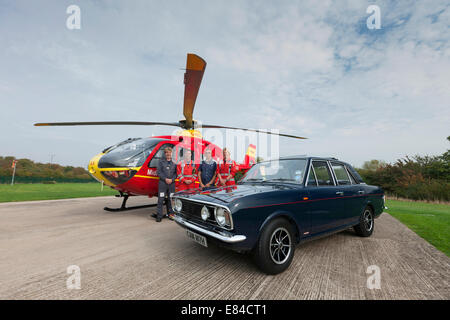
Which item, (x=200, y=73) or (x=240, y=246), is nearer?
(x=240, y=246)

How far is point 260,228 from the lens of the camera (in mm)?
2465

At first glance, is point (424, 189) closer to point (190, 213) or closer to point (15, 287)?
point (190, 213)

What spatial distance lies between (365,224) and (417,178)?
20.1m

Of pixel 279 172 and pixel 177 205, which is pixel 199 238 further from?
pixel 279 172

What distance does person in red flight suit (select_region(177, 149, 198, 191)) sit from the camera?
20.0ft

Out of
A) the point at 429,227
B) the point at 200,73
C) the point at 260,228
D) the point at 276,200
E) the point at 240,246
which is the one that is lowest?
the point at 429,227

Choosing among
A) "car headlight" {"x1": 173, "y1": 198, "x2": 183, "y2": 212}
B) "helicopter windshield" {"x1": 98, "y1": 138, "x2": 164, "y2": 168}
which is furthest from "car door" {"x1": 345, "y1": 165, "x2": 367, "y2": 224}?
"helicopter windshield" {"x1": 98, "y1": 138, "x2": 164, "y2": 168}

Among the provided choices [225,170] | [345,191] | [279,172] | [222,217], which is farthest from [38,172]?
[345,191]

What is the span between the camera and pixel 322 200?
10.6ft

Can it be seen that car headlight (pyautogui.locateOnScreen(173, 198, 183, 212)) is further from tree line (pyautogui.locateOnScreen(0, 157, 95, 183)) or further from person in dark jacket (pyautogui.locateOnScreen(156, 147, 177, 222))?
tree line (pyautogui.locateOnScreen(0, 157, 95, 183))

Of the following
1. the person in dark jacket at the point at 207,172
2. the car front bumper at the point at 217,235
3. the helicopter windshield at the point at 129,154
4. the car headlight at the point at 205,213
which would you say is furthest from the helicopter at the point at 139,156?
the car front bumper at the point at 217,235

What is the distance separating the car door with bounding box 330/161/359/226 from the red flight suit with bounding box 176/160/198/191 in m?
4.07

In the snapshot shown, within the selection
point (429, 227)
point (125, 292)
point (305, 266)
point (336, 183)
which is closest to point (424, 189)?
point (429, 227)

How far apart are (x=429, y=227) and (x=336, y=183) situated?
12.5ft
